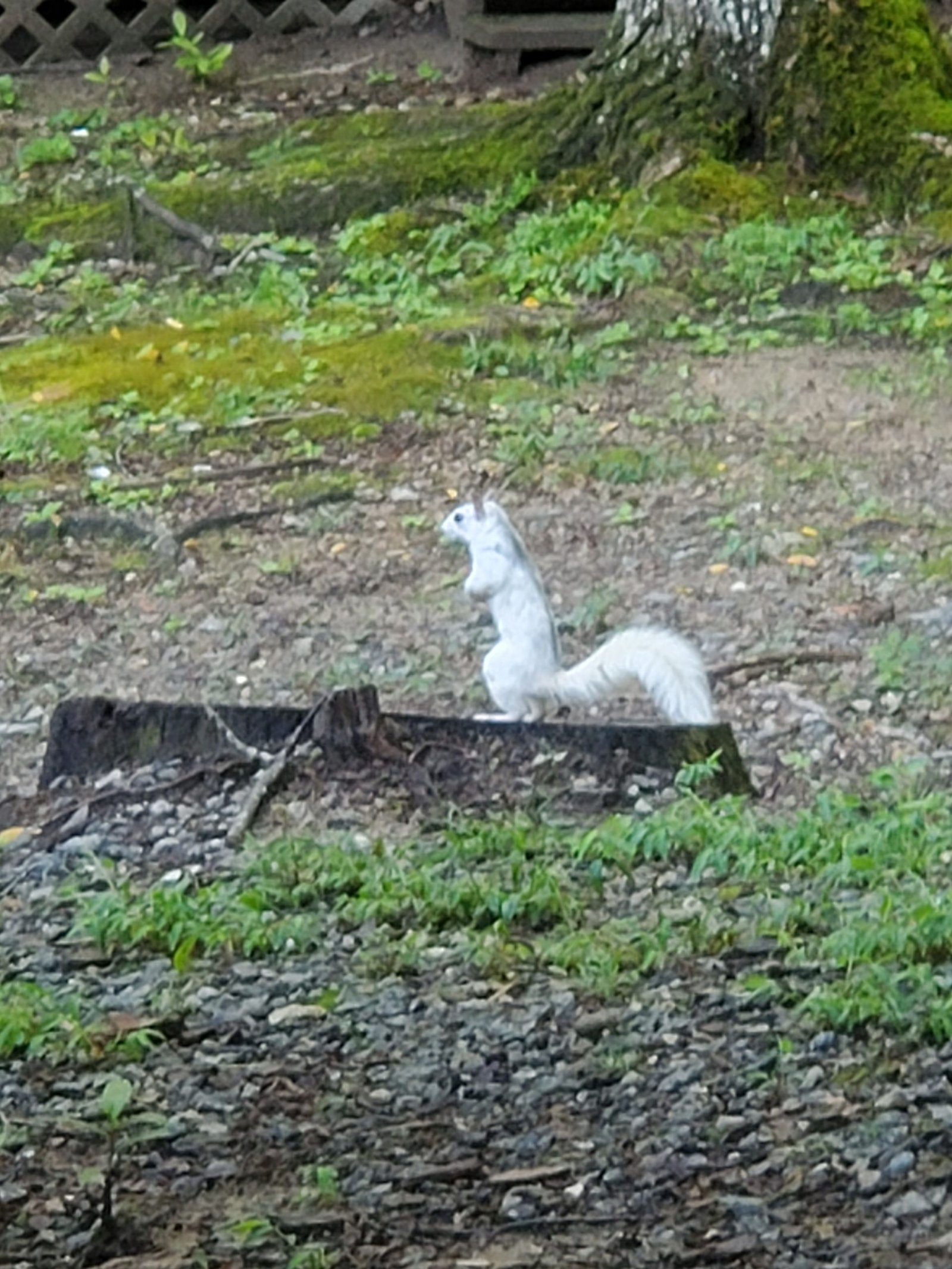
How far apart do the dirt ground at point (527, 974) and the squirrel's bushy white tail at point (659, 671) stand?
33cm

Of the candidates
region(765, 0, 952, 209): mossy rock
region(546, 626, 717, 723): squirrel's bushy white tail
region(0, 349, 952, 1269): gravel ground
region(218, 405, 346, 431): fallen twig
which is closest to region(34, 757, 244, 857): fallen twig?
region(0, 349, 952, 1269): gravel ground

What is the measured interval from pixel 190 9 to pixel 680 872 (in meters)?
10.5

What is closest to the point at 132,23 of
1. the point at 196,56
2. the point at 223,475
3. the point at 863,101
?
the point at 196,56

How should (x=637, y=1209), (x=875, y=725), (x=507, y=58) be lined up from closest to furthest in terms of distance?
(x=637, y=1209), (x=875, y=725), (x=507, y=58)

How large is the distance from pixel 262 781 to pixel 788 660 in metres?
1.95

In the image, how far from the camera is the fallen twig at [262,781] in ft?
15.8

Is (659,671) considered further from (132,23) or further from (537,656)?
(132,23)

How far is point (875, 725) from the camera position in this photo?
6039mm

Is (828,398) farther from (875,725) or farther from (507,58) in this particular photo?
(507,58)

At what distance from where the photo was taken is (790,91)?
387 inches

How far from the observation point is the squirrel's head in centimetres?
620

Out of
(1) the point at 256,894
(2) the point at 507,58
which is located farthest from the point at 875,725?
(2) the point at 507,58

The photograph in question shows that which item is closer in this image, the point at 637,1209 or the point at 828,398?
the point at 637,1209

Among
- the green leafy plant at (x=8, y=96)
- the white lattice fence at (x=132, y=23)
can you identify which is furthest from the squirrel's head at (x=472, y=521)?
the white lattice fence at (x=132, y=23)
